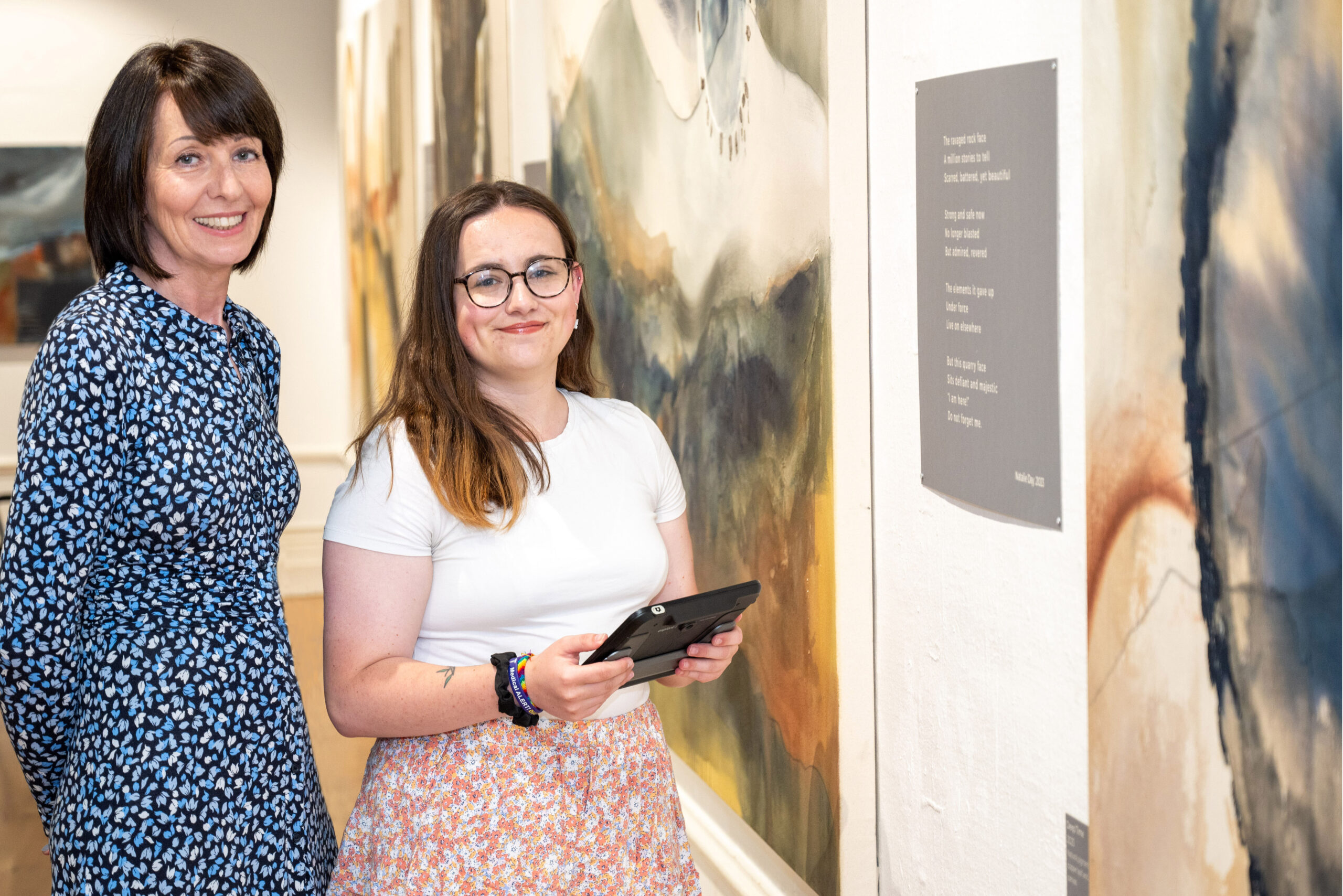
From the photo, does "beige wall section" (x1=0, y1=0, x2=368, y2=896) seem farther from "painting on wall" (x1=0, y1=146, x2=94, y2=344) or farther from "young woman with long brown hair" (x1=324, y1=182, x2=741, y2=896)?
"young woman with long brown hair" (x1=324, y1=182, x2=741, y2=896)

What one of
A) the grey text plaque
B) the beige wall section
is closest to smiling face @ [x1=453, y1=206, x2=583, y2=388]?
the grey text plaque

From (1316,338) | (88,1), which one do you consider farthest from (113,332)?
(88,1)

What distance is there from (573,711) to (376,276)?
5.46 meters

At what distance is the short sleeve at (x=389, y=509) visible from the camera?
174cm

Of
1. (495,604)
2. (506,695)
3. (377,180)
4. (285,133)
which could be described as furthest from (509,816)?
(285,133)

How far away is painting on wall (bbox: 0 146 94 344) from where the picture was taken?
703 cm

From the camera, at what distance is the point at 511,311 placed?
1.87m

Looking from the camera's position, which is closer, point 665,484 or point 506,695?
point 506,695

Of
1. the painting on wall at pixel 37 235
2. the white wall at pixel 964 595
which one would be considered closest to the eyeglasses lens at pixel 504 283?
the white wall at pixel 964 595

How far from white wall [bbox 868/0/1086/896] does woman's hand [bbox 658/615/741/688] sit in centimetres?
43

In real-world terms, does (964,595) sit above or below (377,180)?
below

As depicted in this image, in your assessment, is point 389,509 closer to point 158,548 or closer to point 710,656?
point 158,548

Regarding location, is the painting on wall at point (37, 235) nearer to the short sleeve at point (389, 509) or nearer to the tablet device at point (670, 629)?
Answer: the short sleeve at point (389, 509)

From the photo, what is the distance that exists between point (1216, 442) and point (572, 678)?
850 millimetres
